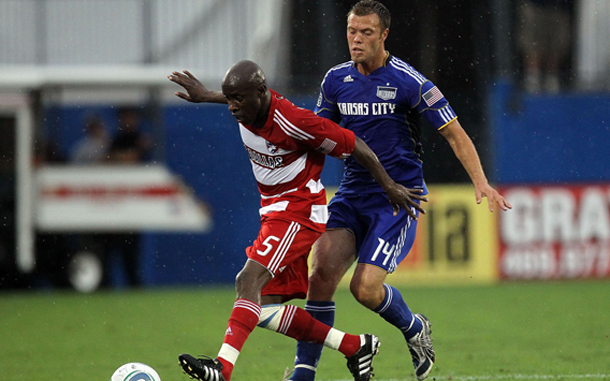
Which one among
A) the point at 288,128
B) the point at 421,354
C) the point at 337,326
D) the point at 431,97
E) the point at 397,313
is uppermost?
the point at 431,97

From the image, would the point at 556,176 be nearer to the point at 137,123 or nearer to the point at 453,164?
the point at 453,164

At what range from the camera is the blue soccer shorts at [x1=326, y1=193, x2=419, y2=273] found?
573 centimetres

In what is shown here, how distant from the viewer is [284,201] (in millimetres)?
5410

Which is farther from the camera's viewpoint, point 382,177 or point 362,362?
point 362,362

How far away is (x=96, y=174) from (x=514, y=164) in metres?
6.34

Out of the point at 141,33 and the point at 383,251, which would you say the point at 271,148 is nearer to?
the point at 383,251

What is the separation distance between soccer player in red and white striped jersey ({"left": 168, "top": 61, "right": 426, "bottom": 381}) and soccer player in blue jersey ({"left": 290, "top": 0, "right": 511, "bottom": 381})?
23 cm

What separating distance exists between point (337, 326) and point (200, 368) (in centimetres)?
475

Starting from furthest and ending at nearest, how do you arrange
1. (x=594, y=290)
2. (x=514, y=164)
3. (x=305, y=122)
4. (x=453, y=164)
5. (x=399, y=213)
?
(x=514, y=164) → (x=453, y=164) → (x=594, y=290) → (x=399, y=213) → (x=305, y=122)

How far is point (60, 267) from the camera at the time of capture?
520 inches

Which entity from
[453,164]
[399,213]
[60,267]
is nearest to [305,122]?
[399,213]

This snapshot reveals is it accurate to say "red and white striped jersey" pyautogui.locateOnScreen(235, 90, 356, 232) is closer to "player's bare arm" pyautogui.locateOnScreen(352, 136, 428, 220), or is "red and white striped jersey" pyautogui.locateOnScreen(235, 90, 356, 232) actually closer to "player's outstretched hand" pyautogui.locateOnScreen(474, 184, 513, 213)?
"player's bare arm" pyautogui.locateOnScreen(352, 136, 428, 220)

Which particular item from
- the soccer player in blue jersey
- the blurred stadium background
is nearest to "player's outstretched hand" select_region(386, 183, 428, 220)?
the soccer player in blue jersey

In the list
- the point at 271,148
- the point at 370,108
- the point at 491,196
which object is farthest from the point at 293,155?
the point at 491,196
